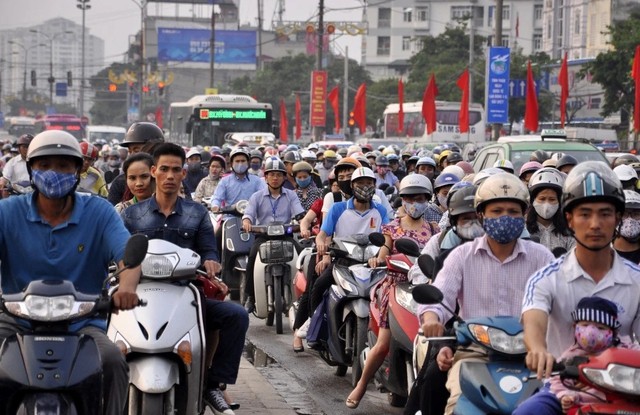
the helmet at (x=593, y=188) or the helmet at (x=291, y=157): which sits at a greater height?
the helmet at (x=593, y=188)

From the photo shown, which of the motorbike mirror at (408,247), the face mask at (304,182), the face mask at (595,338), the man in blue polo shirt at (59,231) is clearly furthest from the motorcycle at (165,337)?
the face mask at (304,182)

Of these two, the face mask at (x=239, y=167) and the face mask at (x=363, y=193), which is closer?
the face mask at (x=363, y=193)

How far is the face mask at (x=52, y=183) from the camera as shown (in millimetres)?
6434

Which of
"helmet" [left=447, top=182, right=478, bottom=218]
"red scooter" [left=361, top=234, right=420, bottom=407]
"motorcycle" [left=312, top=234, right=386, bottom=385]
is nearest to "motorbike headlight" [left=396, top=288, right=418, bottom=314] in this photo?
"red scooter" [left=361, top=234, right=420, bottom=407]

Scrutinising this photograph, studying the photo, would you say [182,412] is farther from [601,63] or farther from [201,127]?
[601,63]

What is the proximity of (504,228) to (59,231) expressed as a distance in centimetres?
204

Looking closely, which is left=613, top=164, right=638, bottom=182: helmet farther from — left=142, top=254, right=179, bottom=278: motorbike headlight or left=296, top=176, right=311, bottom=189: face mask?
left=296, top=176, right=311, bottom=189: face mask

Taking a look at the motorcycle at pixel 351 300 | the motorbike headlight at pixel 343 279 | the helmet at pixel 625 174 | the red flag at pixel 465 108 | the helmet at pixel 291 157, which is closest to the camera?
the motorcycle at pixel 351 300

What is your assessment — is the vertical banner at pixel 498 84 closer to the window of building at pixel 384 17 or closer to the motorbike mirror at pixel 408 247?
the motorbike mirror at pixel 408 247

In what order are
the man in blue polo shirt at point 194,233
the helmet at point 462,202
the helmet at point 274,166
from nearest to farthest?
1. the helmet at point 462,202
2. the man in blue polo shirt at point 194,233
3. the helmet at point 274,166

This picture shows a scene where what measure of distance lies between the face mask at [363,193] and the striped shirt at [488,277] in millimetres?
5039

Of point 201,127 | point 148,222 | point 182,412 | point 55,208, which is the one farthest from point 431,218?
point 201,127

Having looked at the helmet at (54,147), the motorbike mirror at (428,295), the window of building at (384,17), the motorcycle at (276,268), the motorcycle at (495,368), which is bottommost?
the motorcycle at (276,268)

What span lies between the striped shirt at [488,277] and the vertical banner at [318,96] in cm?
4855
